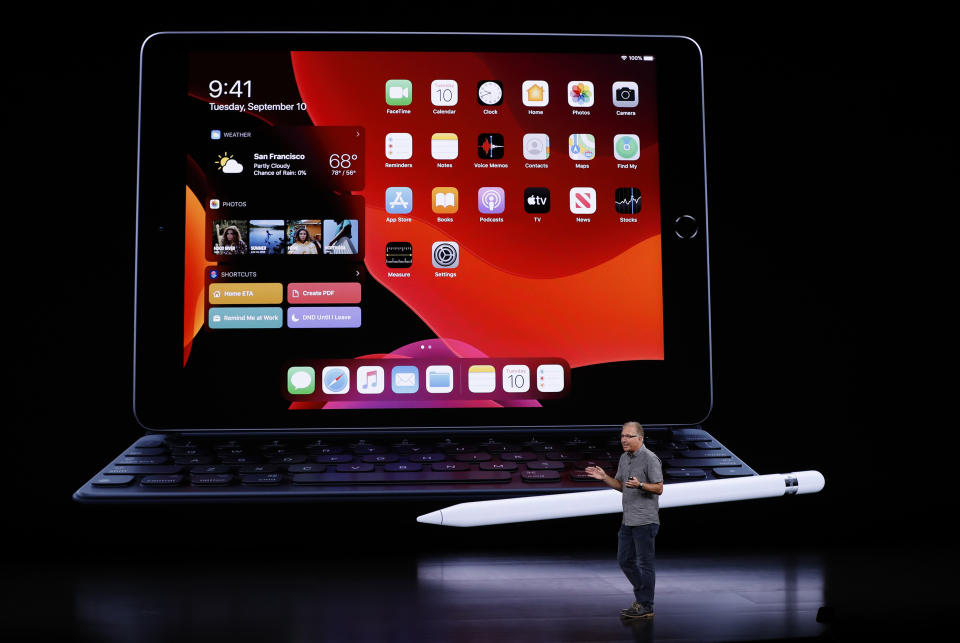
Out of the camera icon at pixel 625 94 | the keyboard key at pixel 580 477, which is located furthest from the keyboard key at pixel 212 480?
the camera icon at pixel 625 94

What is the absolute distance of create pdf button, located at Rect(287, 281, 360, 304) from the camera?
1.06 m

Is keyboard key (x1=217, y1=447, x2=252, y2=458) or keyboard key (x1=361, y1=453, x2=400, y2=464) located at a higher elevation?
keyboard key (x1=217, y1=447, x2=252, y2=458)

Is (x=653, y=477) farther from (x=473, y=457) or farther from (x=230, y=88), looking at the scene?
(x=230, y=88)

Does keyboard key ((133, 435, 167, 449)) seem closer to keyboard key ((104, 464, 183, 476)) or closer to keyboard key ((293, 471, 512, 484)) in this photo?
keyboard key ((104, 464, 183, 476))

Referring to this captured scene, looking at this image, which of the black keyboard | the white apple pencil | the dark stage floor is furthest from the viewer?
the black keyboard

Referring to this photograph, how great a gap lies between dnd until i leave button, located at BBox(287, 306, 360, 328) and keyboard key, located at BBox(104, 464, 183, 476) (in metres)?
0.26

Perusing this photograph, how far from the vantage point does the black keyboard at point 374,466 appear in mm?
884

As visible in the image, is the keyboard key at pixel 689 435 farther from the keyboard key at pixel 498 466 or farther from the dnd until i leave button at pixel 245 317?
the dnd until i leave button at pixel 245 317

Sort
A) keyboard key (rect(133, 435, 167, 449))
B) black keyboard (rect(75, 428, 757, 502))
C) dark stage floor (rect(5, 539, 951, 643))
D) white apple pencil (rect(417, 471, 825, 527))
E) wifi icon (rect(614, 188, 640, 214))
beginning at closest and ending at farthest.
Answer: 1. dark stage floor (rect(5, 539, 951, 643))
2. white apple pencil (rect(417, 471, 825, 527))
3. black keyboard (rect(75, 428, 757, 502))
4. keyboard key (rect(133, 435, 167, 449))
5. wifi icon (rect(614, 188, 640, 214))

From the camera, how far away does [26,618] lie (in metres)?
0.68

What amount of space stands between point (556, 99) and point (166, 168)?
60cm

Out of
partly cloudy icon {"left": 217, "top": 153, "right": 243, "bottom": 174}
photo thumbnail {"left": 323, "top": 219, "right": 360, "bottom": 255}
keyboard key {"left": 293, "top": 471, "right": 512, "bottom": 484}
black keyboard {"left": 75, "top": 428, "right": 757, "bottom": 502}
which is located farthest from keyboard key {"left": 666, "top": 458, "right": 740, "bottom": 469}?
partly cloudy icon {"left": 217, "top": 153, "right": 243, "bottom": 174}

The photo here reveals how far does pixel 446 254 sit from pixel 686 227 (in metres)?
0.37

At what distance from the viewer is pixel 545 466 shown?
93 centimetres
